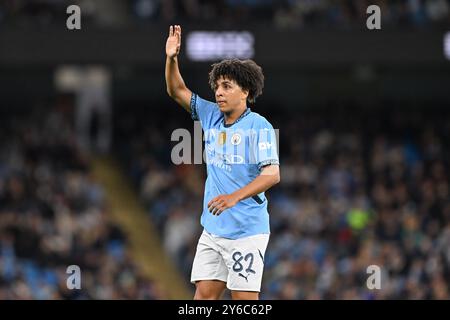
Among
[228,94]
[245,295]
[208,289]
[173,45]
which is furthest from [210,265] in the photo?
[173,45]

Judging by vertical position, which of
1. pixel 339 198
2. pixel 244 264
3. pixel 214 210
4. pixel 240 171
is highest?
pixel 339 198

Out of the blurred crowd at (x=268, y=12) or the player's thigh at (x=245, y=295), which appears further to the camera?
the blurred crowd at (x=268, y=12)

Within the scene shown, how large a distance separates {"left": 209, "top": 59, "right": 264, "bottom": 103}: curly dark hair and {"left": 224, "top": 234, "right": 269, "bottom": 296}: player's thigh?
1.06 meters

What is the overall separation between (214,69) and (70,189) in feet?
42.3

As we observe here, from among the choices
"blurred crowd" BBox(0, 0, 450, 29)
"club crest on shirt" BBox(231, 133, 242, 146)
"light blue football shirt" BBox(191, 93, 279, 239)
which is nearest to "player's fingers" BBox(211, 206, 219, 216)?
"light blue football shirt" BBox(191, 93, 279, 239)

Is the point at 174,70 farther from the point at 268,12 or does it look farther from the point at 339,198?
the point at 268,12

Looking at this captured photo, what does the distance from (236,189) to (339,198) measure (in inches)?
502

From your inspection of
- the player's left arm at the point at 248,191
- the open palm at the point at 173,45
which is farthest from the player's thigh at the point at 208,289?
the open palm at the point at 173,45

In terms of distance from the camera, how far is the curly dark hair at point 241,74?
7918mm

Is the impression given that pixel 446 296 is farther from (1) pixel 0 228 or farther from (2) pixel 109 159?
(2) pixel 109 159

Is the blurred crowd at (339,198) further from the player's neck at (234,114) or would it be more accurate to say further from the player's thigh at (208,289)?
the player's neck at (234,114)

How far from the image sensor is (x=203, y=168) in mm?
22156

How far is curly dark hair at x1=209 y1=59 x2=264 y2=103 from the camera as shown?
792 cm

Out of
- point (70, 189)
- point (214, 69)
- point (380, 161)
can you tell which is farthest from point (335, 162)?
point (214, 69)
